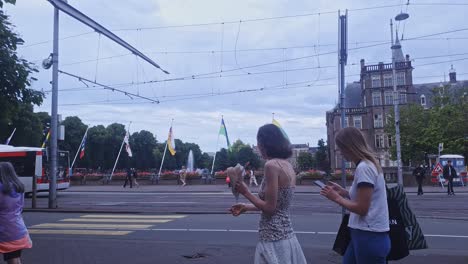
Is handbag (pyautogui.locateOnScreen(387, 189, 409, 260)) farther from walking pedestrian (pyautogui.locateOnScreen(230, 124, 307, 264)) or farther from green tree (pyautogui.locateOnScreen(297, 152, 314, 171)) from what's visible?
green tree (pyautogui.locateOnScreen(297, 152, 314, 171))

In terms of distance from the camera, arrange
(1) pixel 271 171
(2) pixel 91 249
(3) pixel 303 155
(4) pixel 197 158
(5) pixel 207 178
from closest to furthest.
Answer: (1) pixel 271 171, (2) pixel 91 249, (5) pixel 207 178, (3) pixel 303 155, (4) pixel 197 158

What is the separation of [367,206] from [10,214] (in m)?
3.83

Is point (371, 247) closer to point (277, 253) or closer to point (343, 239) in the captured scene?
point (343, 239)

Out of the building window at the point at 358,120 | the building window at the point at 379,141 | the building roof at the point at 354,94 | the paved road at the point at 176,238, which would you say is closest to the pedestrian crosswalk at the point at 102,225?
the paved road at the point at 176,238

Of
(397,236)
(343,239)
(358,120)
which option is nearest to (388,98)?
(358,120)

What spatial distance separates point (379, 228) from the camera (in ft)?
11.3

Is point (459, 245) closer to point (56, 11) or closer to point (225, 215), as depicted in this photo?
point (225, 215)

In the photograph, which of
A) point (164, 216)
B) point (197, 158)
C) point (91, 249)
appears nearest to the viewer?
point (91, 249)

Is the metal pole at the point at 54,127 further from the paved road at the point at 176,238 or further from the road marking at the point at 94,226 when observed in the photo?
the road marking at the point at 94,226

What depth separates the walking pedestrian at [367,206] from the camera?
11.1ft

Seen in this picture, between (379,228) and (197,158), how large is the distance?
Result: 432ft

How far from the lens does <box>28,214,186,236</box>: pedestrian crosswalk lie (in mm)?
11250

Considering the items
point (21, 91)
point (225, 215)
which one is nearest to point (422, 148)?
point (225, 215)

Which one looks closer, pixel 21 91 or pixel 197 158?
pixel 21 91
